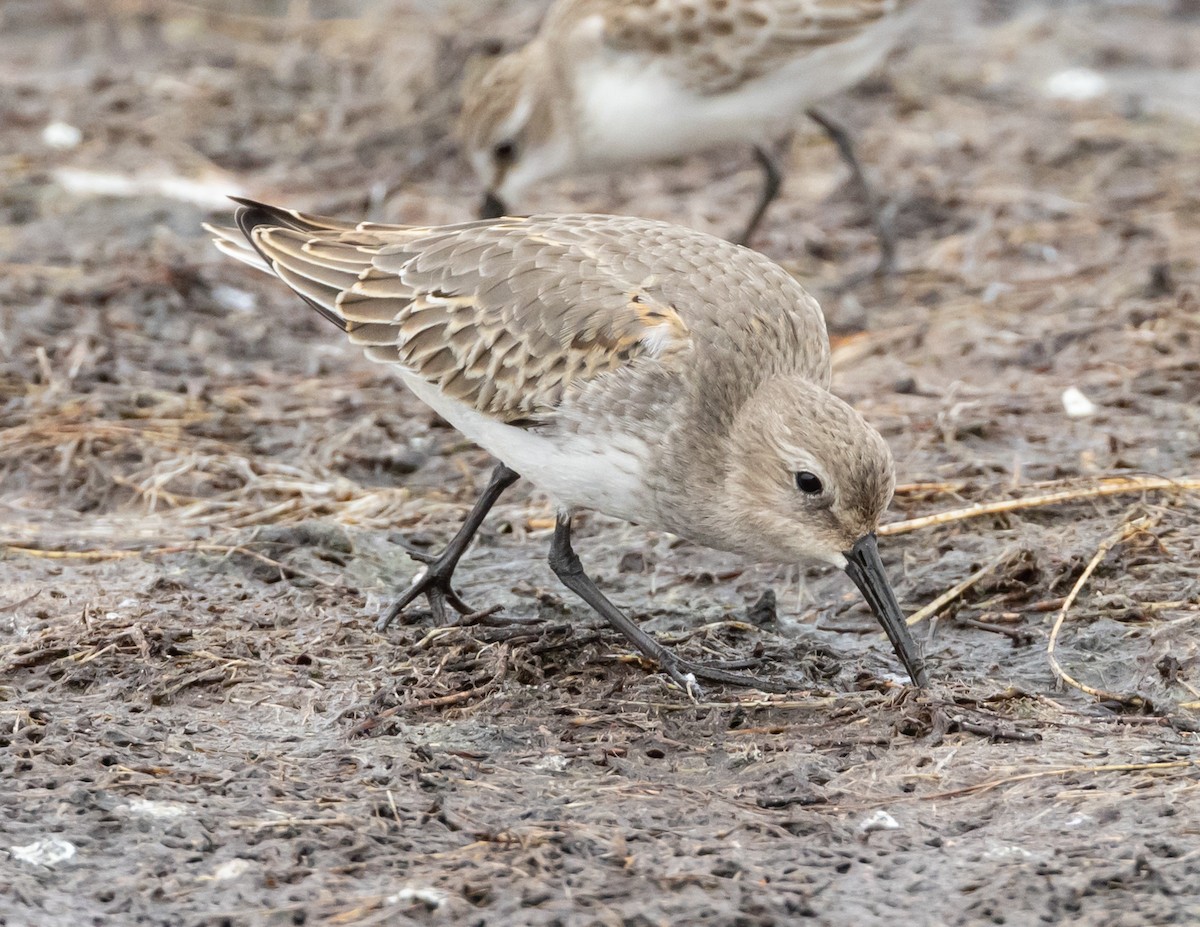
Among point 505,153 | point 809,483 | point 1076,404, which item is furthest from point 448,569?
point 505,153

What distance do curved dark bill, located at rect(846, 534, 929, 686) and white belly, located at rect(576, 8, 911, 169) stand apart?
457 centimetres

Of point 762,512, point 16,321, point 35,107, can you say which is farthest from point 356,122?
point 762,512

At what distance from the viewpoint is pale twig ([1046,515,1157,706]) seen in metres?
5.32

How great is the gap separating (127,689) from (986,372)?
4.85 metres

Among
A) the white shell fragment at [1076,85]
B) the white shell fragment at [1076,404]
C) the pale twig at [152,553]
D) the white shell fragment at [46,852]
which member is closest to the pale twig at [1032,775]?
the white shell fragment at [46,852]

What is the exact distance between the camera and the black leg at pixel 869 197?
9789 millimetres

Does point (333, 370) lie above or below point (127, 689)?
below

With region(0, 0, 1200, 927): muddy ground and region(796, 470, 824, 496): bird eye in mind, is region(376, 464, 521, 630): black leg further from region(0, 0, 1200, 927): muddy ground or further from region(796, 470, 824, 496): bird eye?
region(796, 470, 824, 496): bird eye

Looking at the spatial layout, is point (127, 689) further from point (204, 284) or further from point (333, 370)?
point (204, 284)

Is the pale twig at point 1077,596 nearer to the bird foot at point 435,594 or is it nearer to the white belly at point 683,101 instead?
the bird foot at point 435,594

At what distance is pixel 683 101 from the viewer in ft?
29.9

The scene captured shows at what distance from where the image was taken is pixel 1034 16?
1408 cm

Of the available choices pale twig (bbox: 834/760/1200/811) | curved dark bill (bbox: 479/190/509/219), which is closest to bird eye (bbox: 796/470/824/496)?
pale twig (bbox: 834/760/1200/811)

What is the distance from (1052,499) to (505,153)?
4444 millimetres
